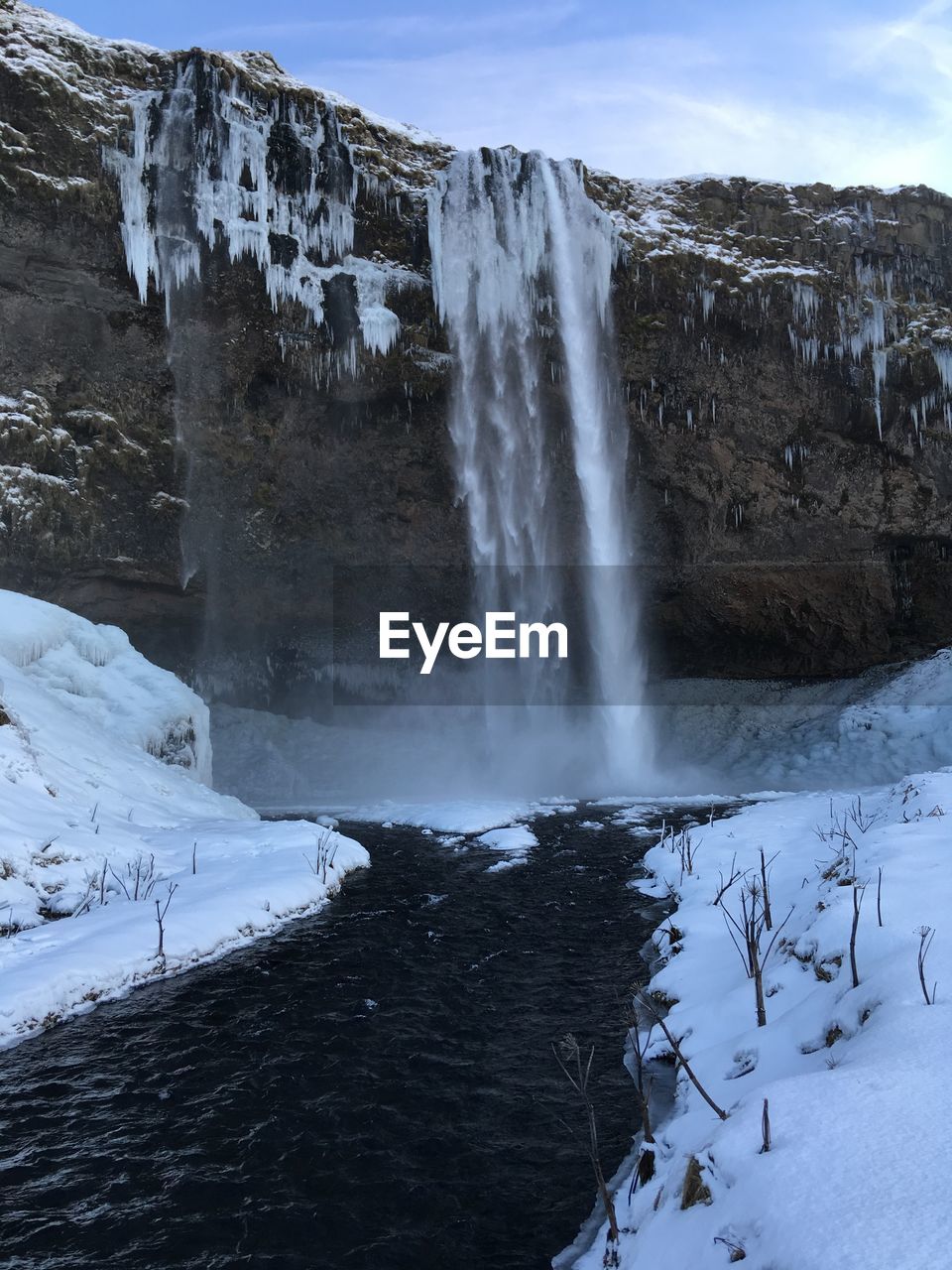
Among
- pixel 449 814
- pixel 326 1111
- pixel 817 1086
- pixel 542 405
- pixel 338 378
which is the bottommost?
pixel 449 814

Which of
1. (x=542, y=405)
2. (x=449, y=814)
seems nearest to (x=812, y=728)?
(x=542, y=405)

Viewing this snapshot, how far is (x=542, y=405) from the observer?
1250 inches

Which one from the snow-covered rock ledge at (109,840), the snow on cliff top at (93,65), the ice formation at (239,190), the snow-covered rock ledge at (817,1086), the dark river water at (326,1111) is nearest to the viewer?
the snow-covered rock ledge at (817,1086)

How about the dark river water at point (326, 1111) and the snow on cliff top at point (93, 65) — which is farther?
the snow on cliff top at point (93, 65)

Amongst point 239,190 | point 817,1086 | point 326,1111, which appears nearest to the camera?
point 817,1086

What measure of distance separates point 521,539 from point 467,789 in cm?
999

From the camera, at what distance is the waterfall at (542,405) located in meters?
29.3

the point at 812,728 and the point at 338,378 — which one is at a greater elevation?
the point at 338,378

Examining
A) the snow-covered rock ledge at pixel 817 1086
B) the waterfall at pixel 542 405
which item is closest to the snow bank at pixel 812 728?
the waterfall at pixel 542 405

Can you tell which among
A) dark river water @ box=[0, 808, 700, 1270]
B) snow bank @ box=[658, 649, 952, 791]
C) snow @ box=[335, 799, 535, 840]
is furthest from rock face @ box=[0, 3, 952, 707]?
dark river water @ box=[0, 808, 700, 1270]

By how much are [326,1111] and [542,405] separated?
28102 millimetres

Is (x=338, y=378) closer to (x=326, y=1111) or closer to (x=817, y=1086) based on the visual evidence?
(x=326, y=1111)

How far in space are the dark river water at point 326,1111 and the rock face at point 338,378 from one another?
23.0 meters

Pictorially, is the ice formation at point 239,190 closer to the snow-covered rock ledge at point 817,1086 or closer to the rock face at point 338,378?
the rock face at point 338,378
